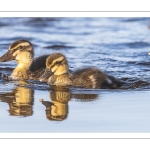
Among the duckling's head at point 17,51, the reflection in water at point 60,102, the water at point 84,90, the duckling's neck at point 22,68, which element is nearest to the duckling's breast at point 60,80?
the water at point 84,90

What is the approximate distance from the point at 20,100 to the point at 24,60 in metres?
2.08

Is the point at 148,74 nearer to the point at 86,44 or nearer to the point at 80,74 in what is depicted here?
the point at 80,74

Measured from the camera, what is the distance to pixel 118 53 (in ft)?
35.4

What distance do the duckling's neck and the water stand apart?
0.69ft

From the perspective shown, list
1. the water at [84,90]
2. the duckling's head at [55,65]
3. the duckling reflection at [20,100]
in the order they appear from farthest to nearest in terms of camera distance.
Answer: the duckling's head at [55,65] < the duckling reflection at [20,100] < the water at [84,90]

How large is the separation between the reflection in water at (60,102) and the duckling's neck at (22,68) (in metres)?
1.17

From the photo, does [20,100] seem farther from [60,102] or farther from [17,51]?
[17,51]

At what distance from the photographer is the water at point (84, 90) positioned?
22.0ft

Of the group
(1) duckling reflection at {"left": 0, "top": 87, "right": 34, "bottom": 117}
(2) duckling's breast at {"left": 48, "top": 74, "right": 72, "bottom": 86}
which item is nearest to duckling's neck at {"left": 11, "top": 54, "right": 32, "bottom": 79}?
(2) duckling's breast at {"left": 48, "top": 74, "right": 72, "bottom": 86}

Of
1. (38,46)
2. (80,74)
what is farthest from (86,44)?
(80,74)

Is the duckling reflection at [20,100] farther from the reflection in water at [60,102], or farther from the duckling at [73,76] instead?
the duckling at [73,76]

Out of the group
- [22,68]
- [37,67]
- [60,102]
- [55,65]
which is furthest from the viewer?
[22,68]

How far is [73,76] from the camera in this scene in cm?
852

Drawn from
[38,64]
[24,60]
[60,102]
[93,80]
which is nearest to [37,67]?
[38,64]
